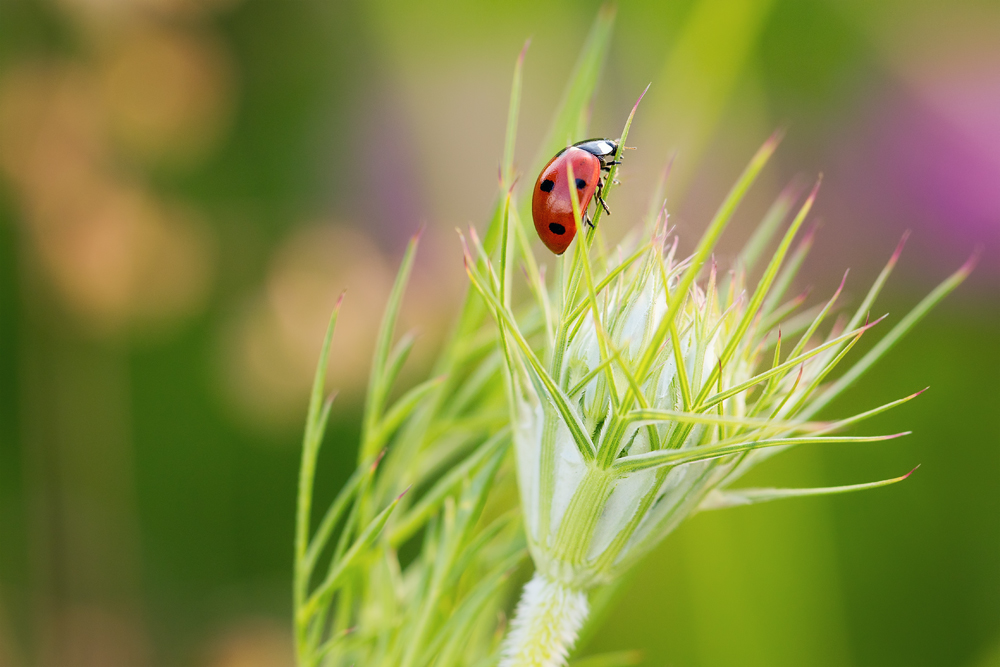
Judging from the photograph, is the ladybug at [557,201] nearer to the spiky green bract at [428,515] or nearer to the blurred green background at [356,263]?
the spiky green bract at [428,515]

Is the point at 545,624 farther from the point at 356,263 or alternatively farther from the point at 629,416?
the point at 356,263

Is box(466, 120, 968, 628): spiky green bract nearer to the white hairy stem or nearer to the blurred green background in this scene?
the white hairy stem

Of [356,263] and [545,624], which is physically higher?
[356,263]

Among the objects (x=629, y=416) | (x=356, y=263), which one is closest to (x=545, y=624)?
(x=629, y=416)

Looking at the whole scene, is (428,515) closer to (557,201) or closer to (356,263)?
(557,201)

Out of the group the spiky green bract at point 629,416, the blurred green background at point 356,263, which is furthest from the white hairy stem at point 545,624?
the blurred green background at point 356,263

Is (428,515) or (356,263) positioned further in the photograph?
(356,263)

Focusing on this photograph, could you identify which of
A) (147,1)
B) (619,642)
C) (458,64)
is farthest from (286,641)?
(458,64)
